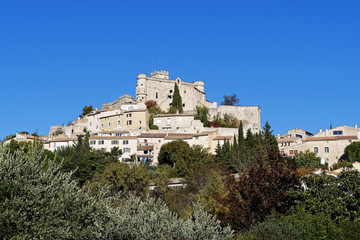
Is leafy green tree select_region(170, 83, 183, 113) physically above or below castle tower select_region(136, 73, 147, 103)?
below

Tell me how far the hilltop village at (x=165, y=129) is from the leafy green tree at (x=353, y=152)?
221 cm

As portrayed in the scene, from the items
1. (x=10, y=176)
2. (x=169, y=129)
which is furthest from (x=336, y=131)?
(x=10, y=176)

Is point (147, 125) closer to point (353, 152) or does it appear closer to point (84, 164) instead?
point (84, 164)

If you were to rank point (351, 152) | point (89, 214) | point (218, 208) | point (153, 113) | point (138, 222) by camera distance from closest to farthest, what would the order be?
point (89, 214), point (138, 222), point (218, 208), point (351, 152), point (153, 113)

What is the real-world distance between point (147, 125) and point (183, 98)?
19669 millimetres

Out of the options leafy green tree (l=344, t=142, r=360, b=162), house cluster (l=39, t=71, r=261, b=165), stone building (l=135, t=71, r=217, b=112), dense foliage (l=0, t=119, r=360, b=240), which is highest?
stone building (l=135, t=71, r=217, b=112)

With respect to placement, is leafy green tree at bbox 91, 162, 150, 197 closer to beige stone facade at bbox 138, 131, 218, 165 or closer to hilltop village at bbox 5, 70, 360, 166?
hilltop village at bbox 5, 70, 360, 166

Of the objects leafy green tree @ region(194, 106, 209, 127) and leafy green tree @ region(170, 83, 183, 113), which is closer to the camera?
leafy green tree @ region(194, 106, 209, 127)

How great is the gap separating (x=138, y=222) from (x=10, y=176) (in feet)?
21.6

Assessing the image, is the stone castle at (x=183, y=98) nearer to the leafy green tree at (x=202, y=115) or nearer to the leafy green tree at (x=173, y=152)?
the leafy green tree at (x=202, y=115)

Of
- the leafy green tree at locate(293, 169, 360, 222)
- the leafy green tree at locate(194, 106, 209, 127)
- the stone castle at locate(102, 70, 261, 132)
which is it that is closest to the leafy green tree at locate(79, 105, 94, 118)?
the stone castle at locate(102, 70, 261, 132)

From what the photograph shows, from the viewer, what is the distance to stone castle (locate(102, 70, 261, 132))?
91.1m

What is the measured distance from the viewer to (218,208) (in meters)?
30.5

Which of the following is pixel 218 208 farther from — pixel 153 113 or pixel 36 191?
pixel 153 113
